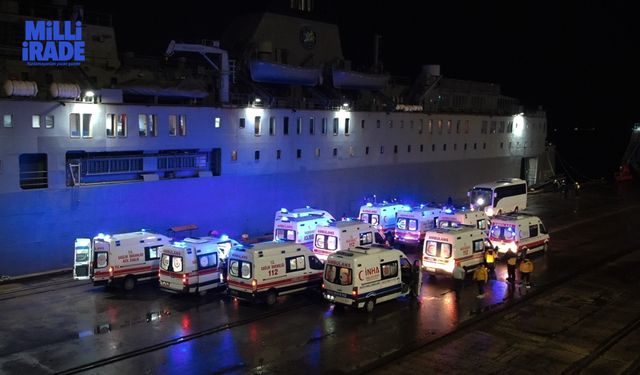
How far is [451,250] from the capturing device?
68.5 ft

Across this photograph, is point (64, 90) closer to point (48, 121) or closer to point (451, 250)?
point (48, 121)

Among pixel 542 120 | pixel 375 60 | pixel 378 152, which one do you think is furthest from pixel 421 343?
pixel 542 120

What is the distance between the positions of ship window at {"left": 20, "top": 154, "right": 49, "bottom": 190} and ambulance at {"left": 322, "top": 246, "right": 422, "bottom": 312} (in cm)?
1215

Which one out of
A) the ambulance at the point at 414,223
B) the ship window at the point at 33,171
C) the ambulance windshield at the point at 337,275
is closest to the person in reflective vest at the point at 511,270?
the ambulance at the point at 414,223

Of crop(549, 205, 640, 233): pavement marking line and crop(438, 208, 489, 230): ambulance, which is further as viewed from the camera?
crop(549, 205, 640, 233): pavement marking line

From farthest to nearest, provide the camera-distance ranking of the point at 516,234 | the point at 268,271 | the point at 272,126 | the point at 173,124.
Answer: the point at 272,126 < the point at 173,124 < the point at 516,234 < the point at 268,271

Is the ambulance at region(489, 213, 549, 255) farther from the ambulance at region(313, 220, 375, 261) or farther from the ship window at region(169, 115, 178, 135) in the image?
the ship window at region(169, 115, 178, 135)

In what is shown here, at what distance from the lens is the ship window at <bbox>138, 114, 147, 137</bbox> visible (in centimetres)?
2559

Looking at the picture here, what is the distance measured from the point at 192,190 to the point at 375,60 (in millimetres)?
20525

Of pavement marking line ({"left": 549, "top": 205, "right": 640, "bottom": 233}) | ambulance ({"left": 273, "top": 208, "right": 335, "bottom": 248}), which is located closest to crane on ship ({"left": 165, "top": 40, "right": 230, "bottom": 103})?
ambulance ({"left": 273, "top": 208, "right": 335, "bottom": 248})

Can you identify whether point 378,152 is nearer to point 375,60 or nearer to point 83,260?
point 375,60

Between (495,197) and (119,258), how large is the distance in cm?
2282

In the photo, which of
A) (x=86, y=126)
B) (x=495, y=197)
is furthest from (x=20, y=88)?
(x=495, y=197)

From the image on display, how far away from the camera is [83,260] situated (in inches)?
803
